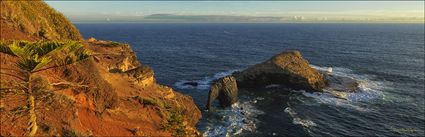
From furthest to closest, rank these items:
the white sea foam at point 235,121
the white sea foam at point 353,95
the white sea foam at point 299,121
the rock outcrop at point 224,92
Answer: the white sea foam at point 353,95, the rock outcrop at point 224,92, the white sea foam at point 299,121, the white sea foam at point 235,121

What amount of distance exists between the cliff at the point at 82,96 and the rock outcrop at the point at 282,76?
67.7ft

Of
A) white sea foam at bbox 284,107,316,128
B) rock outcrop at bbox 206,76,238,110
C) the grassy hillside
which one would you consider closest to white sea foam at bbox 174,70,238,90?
rock outcrop at bbox 206,76,238,110

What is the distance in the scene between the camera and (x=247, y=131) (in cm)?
3909

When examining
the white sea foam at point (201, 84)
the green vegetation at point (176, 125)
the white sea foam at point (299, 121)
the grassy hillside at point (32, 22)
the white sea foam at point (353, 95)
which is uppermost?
the grassy hillside at point (32, 22)

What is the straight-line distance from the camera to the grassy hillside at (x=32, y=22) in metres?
29.9

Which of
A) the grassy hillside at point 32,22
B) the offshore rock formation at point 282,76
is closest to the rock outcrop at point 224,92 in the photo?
the offshore rock formation at point 282,76

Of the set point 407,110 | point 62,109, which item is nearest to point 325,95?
point 407,110

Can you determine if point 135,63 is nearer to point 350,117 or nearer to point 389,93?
point 350,117

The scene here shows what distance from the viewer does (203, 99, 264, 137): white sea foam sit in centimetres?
3881

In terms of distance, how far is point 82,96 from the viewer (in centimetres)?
2331

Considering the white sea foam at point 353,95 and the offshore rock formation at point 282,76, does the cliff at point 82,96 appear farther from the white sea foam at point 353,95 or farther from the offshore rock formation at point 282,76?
the white sea foam at point 353,95

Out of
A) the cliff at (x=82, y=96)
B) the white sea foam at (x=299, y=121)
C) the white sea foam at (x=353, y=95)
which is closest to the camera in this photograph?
the cliff at (x=82, y=96)

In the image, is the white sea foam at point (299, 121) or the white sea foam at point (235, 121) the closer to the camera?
the white sea foam at point (235, 121)

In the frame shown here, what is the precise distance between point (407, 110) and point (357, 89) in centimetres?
1083
